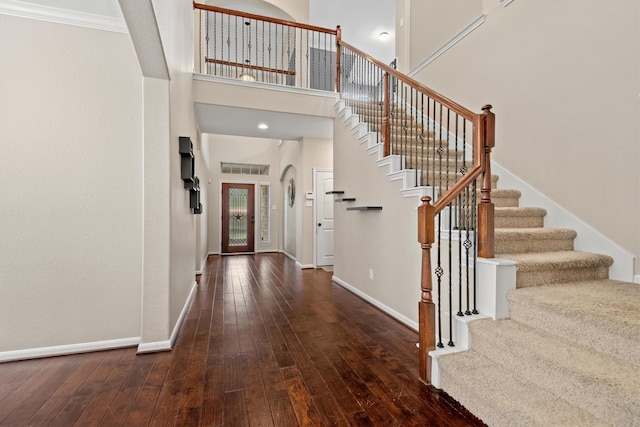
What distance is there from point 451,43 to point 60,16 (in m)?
4.34

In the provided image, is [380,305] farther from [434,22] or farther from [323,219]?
[434,22]

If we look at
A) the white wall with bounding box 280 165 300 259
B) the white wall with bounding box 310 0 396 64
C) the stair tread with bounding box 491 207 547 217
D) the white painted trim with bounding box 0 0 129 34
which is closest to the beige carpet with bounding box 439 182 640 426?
the stair tread with bounding box 491 207 547 217

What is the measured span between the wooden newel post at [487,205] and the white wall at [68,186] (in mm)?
2761

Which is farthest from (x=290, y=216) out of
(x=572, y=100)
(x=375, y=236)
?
(x=572, y=100)

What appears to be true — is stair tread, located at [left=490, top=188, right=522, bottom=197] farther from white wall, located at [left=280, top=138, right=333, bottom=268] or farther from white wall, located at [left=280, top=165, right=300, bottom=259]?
white wall, located at [left=280, top=165, right=300, bottom=259]

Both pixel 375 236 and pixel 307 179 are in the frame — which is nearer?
pixel 375 236

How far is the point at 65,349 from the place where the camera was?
231 cm

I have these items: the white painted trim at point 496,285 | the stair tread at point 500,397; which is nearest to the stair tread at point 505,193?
the white painted trim at point 496,285

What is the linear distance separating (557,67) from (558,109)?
40 centimetres

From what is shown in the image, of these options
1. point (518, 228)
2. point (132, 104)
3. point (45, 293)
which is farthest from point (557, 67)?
point (45, 293)

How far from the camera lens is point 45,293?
2.29m

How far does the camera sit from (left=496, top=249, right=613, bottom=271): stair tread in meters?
2.05

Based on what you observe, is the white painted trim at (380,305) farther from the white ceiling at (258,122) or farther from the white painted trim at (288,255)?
the white ceiling at (258,122)

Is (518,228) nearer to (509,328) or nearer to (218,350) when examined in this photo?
(509,328)
